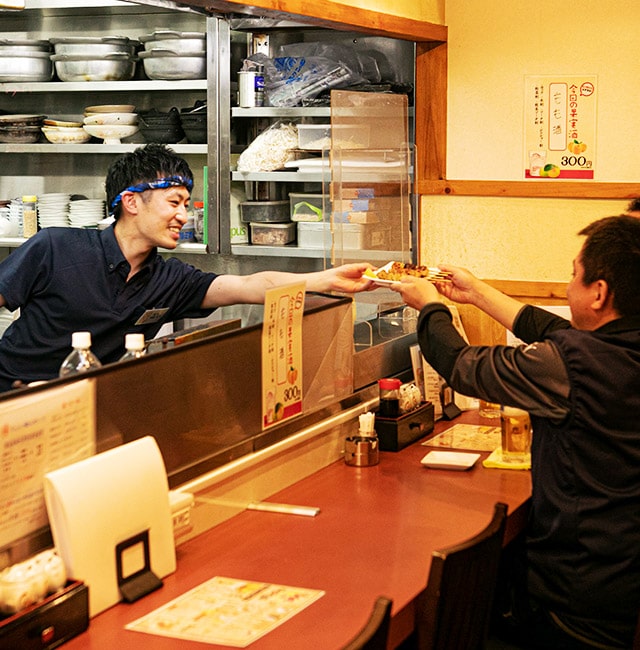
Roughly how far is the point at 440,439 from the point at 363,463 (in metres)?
0.43

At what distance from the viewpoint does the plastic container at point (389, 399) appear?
3.16 m

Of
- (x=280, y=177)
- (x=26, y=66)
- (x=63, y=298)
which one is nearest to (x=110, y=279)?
(x=63, y=298)

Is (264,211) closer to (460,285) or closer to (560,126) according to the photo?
(560,126)

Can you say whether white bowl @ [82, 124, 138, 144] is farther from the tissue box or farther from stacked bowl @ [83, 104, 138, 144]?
the tissue box

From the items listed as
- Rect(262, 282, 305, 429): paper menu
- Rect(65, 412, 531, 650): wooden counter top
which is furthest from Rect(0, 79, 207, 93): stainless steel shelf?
Rect(65, 412, 531, 650): wooden counter top

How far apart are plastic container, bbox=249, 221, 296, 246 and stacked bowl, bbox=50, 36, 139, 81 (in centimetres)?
95

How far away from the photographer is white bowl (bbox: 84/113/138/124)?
4758 millimetres

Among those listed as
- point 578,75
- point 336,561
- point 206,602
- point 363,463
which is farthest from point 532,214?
point 206,602

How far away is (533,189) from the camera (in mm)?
3953

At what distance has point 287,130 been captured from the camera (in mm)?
4582

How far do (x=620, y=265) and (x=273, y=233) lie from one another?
2.49 m

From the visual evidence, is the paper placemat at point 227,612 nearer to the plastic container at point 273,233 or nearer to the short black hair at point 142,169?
the short black hair at point 142,169

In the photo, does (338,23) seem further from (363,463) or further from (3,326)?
(3,326)

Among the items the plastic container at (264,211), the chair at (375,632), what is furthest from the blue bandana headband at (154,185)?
the chair at (375,632)
